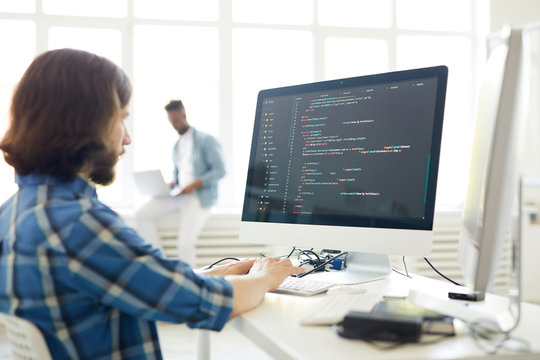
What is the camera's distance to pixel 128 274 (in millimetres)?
779

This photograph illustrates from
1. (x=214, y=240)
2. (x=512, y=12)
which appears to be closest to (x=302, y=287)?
(x=214, y=240)

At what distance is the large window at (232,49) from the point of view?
13.4 feet

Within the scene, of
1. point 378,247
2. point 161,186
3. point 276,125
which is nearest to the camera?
point 378,247

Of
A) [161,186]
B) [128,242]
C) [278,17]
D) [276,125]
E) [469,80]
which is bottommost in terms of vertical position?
[161,186]

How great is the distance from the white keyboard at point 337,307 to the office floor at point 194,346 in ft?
6.45

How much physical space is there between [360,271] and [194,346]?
1941mm

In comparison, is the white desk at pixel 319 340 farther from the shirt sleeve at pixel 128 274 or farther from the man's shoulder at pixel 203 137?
the man's shoulder at pixel 203 137

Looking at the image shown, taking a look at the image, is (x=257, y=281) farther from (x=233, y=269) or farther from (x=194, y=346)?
(x=194, y=346)

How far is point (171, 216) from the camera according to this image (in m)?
3.96

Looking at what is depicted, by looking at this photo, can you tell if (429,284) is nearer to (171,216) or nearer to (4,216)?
(4,216)

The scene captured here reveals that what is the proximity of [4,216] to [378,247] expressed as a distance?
0.71m

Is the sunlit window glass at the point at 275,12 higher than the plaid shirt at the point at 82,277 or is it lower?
higher

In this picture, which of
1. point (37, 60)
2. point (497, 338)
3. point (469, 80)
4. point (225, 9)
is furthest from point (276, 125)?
point (469, 80)

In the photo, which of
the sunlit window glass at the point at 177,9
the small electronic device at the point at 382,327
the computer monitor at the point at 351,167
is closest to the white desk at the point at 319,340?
the small electronic device at the point at 382,327
